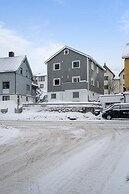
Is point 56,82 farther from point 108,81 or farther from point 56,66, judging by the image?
point 108,81

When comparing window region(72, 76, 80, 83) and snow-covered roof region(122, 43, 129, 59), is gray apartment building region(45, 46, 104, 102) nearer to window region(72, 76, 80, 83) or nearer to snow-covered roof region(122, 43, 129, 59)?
window region(72, 76, 80, 83)

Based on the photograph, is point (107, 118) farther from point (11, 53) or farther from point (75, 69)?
point (11, 53)

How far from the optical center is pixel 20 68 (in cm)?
5875

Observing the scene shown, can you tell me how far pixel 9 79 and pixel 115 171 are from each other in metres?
50.1

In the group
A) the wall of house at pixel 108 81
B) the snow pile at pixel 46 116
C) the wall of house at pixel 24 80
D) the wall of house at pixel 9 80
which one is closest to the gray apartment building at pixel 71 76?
the wall of house at pixel 24 80

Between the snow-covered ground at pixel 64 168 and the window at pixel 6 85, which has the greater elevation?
the window at pixel 6 85

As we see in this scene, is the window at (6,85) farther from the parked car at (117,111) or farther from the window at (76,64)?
the parked car at (117,111)

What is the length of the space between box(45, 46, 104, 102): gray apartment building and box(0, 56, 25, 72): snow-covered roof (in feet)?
17.9

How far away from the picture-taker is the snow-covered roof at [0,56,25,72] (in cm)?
5731

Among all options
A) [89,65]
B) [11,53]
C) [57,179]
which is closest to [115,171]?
[57,179]

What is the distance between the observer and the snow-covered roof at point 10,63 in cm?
5731

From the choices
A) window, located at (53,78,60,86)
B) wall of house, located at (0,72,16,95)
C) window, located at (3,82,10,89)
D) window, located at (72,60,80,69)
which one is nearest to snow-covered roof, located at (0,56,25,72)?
wall of house, located at (0,72,16,95)

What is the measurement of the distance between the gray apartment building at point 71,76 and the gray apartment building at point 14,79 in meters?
5.52

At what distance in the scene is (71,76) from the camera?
2180 inches
